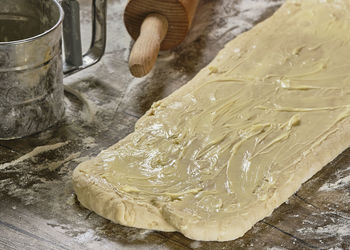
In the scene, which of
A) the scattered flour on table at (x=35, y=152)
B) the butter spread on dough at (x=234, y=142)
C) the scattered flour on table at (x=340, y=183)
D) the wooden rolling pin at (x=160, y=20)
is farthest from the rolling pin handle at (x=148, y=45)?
the scattered flour on table at (x=340, y=183)

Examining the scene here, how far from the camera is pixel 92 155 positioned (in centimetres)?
211

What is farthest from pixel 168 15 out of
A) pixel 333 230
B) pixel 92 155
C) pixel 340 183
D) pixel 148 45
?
pixel 333 230

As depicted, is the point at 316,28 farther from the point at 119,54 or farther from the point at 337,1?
the point at 119,54

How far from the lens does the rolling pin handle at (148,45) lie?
2.22 metres

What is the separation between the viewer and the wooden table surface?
1.80m

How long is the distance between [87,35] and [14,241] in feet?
4.04

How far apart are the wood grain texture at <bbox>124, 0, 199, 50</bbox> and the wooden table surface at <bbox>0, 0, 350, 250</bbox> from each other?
7cm

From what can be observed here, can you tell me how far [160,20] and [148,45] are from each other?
0.25 meters

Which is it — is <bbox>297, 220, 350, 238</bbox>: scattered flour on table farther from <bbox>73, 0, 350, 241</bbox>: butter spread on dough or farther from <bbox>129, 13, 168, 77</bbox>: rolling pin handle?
<bbox>129, 13, 168, 77</bbox>: rolling pin handle

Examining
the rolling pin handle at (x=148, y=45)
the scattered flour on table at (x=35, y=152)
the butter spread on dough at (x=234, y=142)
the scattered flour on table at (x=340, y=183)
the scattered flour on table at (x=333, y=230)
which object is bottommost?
the scattered flour on table at (x=35, y=152)

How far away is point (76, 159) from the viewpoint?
2086 mm

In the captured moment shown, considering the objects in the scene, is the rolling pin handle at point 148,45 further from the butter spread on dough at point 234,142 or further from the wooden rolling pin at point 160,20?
the butter spread on dough at point 234,142

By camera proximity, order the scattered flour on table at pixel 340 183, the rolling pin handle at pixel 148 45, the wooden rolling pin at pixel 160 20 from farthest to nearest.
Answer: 1. the wooden rolling pin at pixel 160 20
2. the rolling pin handle at pixel 148 45
3. the scattered flour on table at pixel 340 183

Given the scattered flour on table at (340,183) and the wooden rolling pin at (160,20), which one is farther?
the wooden rolling pin at (160,20)
